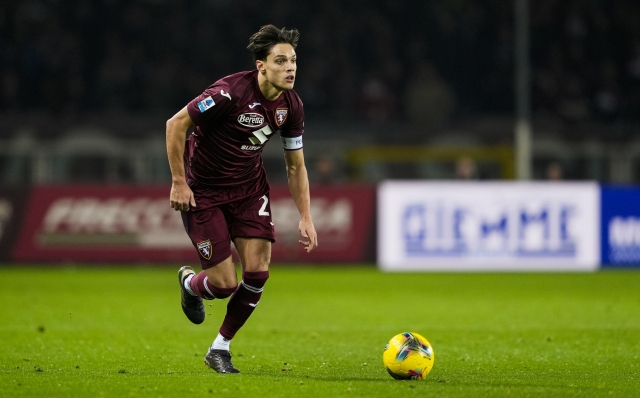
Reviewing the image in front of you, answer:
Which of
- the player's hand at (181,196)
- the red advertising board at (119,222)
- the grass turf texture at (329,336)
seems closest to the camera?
the grass turf texture at (329,336)

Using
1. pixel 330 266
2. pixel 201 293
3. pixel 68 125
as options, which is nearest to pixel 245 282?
pixel 201 293

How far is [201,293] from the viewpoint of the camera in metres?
7.54

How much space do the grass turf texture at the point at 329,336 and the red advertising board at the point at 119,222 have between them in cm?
120

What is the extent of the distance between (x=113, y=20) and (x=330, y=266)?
357 inches

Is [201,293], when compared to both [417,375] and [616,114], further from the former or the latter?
[616,114]

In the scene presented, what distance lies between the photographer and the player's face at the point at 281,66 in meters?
7.03

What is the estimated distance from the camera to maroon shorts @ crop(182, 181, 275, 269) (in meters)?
7.31

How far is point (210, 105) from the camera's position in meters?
6.99

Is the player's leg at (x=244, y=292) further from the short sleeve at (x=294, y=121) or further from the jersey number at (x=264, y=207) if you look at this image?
the short sleeve at (x=294, y=121)

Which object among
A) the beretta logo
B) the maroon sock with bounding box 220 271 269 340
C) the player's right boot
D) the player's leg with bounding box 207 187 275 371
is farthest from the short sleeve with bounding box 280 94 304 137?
the player's right boot

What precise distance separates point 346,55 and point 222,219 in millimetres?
17783

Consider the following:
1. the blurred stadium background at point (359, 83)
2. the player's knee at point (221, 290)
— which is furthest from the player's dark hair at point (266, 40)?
the blurred stadium background at point (359, 83)

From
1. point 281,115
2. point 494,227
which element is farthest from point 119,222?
point 281,115

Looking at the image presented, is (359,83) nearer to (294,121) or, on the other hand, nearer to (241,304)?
(294,121)
